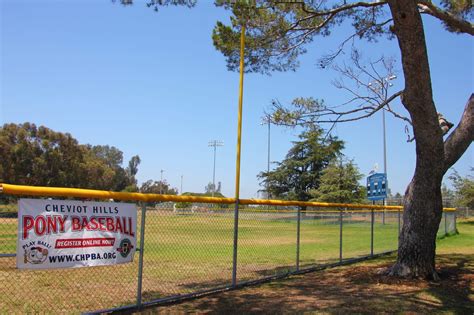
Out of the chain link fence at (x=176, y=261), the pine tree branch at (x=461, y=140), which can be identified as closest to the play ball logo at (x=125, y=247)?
the chain link fence at (x=176, y=261)

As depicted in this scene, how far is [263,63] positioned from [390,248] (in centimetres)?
788

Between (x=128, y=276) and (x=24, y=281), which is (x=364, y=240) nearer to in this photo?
(x=128, y=276)

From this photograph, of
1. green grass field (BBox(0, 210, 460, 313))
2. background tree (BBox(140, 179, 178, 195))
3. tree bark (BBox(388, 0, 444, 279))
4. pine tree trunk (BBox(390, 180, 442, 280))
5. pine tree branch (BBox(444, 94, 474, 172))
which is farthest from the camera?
background tree (BBox(140, 179, 178, 195))

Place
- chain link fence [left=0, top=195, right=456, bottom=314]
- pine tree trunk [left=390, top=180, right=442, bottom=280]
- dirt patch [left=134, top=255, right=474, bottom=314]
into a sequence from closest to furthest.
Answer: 1. dirt patch [left=134, top=255, right=474, bottom=314]
2. chain link fence [left=0, top=195, right=456, bottom=314]
3. pine tree trunk [left=390, top=180, right=442, bottom=280]

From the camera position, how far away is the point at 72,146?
2569 inches

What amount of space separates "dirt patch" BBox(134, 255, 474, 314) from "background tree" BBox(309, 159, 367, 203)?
39396 millimetres

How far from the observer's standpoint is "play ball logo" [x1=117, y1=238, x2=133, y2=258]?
253 inches

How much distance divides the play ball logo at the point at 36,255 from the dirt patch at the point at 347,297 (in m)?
1.79

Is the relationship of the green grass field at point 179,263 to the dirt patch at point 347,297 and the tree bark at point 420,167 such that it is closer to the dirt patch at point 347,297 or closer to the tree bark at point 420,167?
the dirt patch at point 347,297

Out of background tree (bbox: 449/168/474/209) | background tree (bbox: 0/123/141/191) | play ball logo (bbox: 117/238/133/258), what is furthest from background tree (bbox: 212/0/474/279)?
background tree (bbox: 0/123/141/191)

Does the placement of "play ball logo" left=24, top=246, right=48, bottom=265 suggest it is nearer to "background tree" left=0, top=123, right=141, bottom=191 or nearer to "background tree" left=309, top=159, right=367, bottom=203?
"background tree" left=309, top=159, right=367, bottom=203

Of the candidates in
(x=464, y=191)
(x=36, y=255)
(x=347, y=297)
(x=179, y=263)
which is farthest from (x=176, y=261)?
(x=464, y=191)

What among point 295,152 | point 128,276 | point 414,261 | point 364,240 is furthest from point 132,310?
point 295,152

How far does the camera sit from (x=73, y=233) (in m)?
5.80
